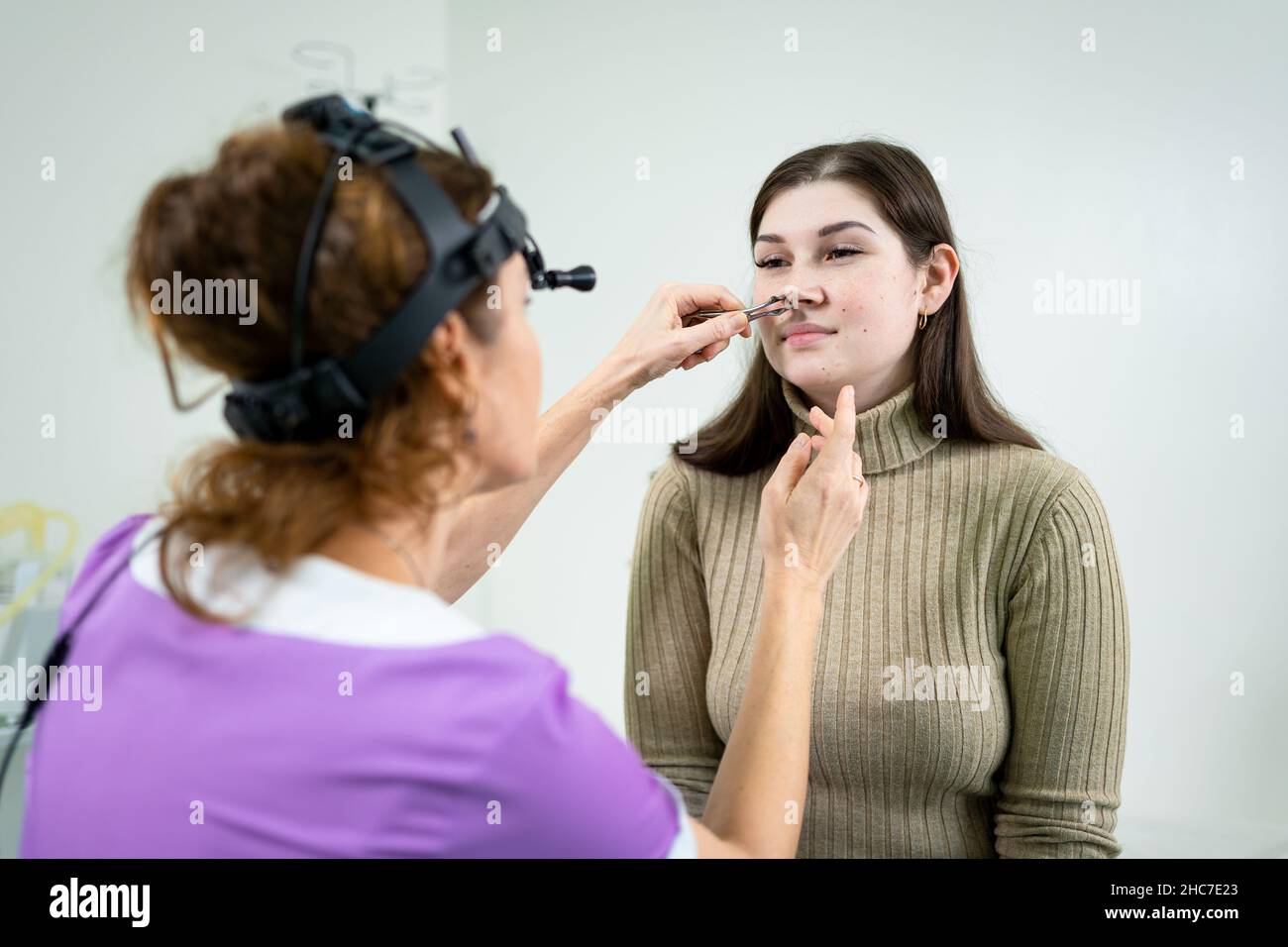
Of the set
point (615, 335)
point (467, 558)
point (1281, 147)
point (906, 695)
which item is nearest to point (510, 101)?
point (615, 335)

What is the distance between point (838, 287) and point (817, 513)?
384 millimetres

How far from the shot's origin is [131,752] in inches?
28.5

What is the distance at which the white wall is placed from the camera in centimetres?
229

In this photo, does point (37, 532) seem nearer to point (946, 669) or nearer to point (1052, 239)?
point (946, 669)

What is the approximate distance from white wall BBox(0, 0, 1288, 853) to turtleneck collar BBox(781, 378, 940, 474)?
3.39 ft

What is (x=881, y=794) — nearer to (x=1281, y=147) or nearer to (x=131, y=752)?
(x=131, y=752)

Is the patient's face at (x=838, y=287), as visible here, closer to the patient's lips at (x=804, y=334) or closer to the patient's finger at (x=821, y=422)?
the patient's lips at (x=804, y=334)

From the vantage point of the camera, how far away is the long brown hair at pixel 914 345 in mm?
1427

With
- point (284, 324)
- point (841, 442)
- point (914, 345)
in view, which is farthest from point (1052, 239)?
point (284, 324)

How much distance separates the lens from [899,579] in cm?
138

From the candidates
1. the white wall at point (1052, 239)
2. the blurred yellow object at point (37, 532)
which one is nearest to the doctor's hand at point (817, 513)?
the white wall at point (1052, 239)

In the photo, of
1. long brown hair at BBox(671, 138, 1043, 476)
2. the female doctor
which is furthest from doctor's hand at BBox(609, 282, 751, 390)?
the female doctor

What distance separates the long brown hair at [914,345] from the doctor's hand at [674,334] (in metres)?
0.14
